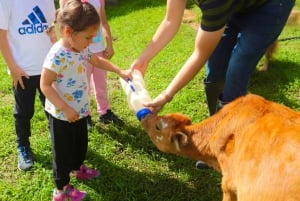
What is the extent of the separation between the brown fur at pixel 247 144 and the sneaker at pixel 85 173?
1.01 metres

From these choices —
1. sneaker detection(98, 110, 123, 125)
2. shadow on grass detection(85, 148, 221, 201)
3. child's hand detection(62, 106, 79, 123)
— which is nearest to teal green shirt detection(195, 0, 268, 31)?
child's hand detection(62, 106, 79, 123)

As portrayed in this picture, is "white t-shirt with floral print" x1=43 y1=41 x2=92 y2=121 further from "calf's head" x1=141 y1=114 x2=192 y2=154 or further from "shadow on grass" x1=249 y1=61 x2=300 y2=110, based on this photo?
"shadow on grass" x1=249 y1=61 x2=300 y2=110

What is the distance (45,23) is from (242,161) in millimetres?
2141

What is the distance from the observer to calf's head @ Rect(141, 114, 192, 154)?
334 cm

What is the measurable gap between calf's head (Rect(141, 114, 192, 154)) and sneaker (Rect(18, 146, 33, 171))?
4.86ft

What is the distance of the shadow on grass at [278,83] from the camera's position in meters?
5.52

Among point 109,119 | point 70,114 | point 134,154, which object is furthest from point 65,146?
point 109,119

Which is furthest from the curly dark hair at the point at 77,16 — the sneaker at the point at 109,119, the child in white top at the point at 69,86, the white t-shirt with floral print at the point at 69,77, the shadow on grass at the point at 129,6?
the shadow on grass at the point at 129,6

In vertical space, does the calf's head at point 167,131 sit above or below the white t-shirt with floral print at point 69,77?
below

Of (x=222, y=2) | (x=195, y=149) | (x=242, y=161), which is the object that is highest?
(x=222, y=2)

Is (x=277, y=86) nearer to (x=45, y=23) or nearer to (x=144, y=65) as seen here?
(x=144, y=65)

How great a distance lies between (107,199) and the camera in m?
3.92

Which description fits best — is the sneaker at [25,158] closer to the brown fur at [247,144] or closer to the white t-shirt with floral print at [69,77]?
the white t-shirt with floral print at [69,77]

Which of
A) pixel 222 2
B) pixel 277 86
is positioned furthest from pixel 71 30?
pixel 277 86
